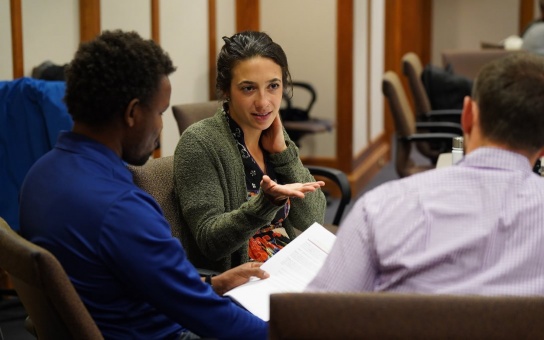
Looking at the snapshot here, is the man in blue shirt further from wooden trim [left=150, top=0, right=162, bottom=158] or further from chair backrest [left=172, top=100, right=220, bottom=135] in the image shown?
wooden trim [left=150, top=0, right=162, bottom=158]

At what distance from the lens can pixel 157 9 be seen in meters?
4.41

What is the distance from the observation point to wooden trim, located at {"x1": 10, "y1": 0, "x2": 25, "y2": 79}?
3.63 meters

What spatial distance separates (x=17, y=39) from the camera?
3.66 metres

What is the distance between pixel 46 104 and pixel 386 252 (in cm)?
228

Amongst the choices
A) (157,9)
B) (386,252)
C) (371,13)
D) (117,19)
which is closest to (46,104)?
(117,19)

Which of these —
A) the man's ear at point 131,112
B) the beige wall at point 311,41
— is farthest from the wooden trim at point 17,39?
the beige wall at point 311,41

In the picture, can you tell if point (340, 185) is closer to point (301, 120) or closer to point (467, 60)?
point (301, 120)

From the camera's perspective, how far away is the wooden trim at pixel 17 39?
3635mm

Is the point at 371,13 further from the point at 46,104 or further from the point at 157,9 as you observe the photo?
the point at 46,104

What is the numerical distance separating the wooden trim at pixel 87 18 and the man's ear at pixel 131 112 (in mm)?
2318

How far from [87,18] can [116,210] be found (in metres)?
2.50

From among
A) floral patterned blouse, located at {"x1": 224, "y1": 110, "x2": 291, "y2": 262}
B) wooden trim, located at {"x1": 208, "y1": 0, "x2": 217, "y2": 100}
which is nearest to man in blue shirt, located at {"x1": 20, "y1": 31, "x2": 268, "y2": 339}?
floral patterned blouse, located at {"x1": 224, "y1": 110, "x2": 291, "y2": 262}

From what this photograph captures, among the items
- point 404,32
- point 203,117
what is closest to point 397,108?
point 203,117

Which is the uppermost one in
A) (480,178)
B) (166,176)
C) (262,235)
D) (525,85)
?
(525,85)
